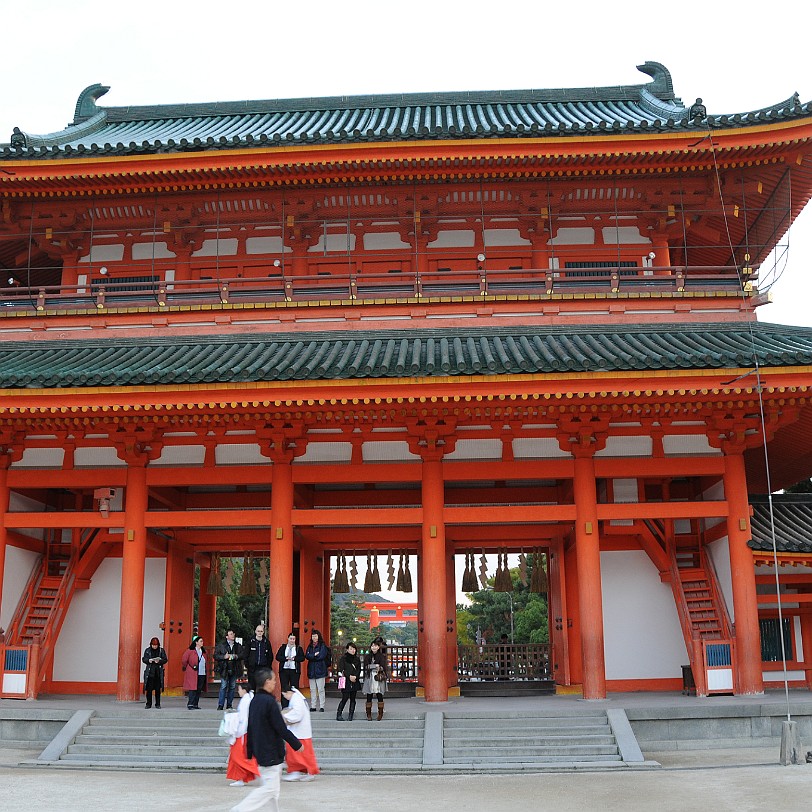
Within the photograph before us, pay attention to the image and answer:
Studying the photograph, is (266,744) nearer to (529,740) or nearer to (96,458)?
(529,740)

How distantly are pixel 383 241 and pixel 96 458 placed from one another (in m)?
7.44

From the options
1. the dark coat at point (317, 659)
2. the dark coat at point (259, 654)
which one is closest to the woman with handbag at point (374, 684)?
the dark coat at point (317, 659)

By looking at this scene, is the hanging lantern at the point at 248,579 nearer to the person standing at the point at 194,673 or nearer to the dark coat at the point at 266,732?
the person standing at the point at 194,673

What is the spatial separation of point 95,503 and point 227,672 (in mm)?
4856

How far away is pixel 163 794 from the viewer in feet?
35.5

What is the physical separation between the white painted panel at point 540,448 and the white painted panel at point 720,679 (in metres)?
4.45

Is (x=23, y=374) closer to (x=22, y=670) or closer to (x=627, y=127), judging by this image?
(x=22, y=670)

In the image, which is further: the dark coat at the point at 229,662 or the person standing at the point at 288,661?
the dark coat at the point at 229,662

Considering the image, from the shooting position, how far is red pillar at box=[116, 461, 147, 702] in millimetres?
15961

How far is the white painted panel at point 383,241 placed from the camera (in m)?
19.7

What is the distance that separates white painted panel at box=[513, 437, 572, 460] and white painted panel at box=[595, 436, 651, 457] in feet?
2.40

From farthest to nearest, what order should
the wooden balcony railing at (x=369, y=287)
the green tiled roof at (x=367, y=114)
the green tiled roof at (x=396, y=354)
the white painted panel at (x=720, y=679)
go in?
1. the green tiled roof at (x=367, y=114)
2. the wooden balcony railing at (x=369, y=287)
3. the white painted panel at (x=720, y=679)
4. the green tiled roof at (x=396, y=354)

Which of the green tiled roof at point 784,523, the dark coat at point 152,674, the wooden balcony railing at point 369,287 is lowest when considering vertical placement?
the dark coat at point 152,674

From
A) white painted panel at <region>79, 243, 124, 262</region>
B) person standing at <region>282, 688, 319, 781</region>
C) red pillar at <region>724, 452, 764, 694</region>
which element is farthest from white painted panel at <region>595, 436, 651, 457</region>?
white painted panel at <region>79, 243, 124, 262</region>
